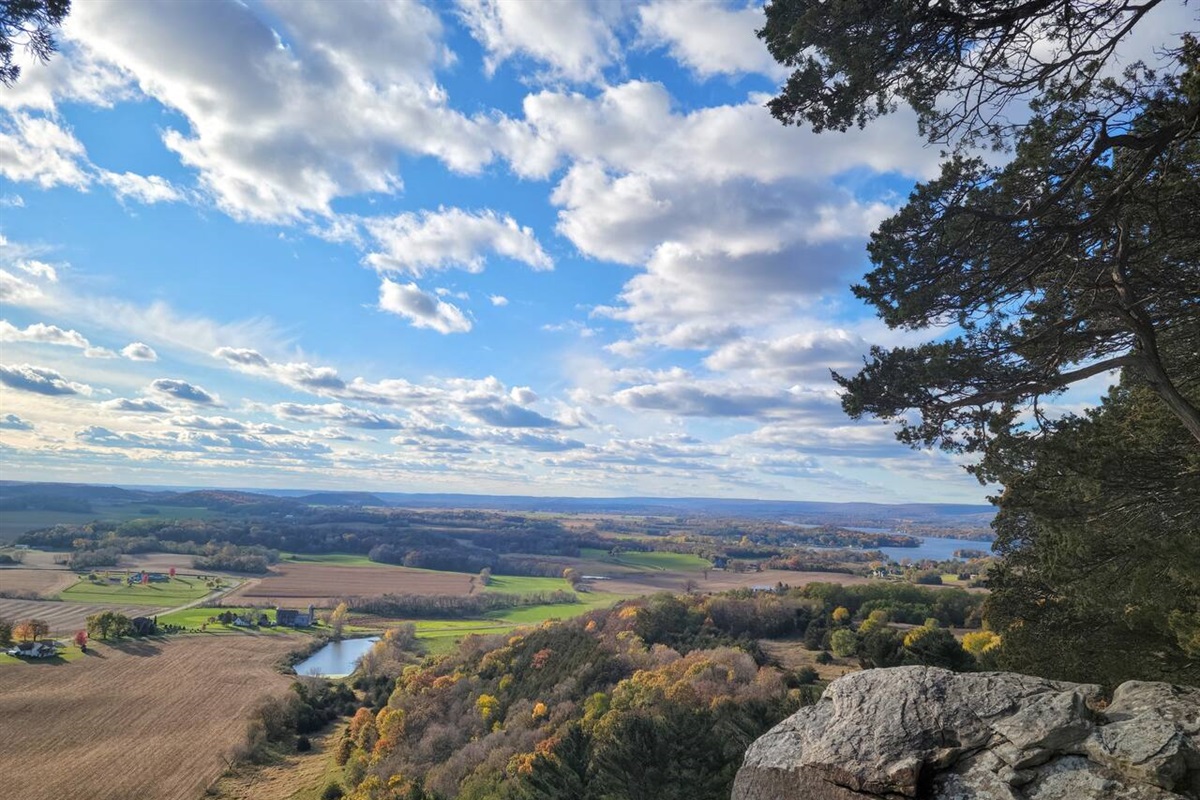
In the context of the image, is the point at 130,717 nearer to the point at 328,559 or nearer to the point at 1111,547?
the point at 1111,547

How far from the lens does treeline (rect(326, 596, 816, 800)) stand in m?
18.3

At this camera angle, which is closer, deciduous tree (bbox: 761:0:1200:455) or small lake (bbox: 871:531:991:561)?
deciduous tree (bbox: 761:0:1200:455)

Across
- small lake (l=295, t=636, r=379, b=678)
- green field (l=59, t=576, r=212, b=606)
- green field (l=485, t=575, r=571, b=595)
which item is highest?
green field (l=59, t=576, r=212, b=606)

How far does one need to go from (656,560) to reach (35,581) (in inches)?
4517

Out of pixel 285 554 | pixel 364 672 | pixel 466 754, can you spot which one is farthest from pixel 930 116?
pixel 285 554

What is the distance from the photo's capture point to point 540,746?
1127 inches

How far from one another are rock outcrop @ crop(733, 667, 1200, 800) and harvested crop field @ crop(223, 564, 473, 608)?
100 m

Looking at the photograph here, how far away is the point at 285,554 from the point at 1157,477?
163644 mm

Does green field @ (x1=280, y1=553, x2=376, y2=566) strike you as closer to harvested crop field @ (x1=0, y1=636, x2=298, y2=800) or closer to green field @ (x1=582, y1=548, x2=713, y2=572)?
green field @ (x1=582, y1=548, x2=713, y2=572)

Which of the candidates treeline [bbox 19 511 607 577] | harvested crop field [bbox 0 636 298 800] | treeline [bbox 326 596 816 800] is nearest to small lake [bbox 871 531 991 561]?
treeline [bbox 19 511 607 577]

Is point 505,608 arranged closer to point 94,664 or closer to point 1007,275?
point 94,664

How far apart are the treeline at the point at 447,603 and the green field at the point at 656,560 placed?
123 ft

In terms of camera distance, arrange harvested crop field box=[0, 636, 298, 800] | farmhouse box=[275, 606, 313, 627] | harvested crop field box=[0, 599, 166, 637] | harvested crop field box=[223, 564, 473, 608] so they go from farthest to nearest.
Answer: harvested crop field box=[223, 564, 473, 608] → farmhouse box=[275, 606, 313, 627] → harvested crop field box=[0, 599, 166, 637] → harvested crop field box=[0, 636, 298, 800]

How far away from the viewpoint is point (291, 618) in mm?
82875
